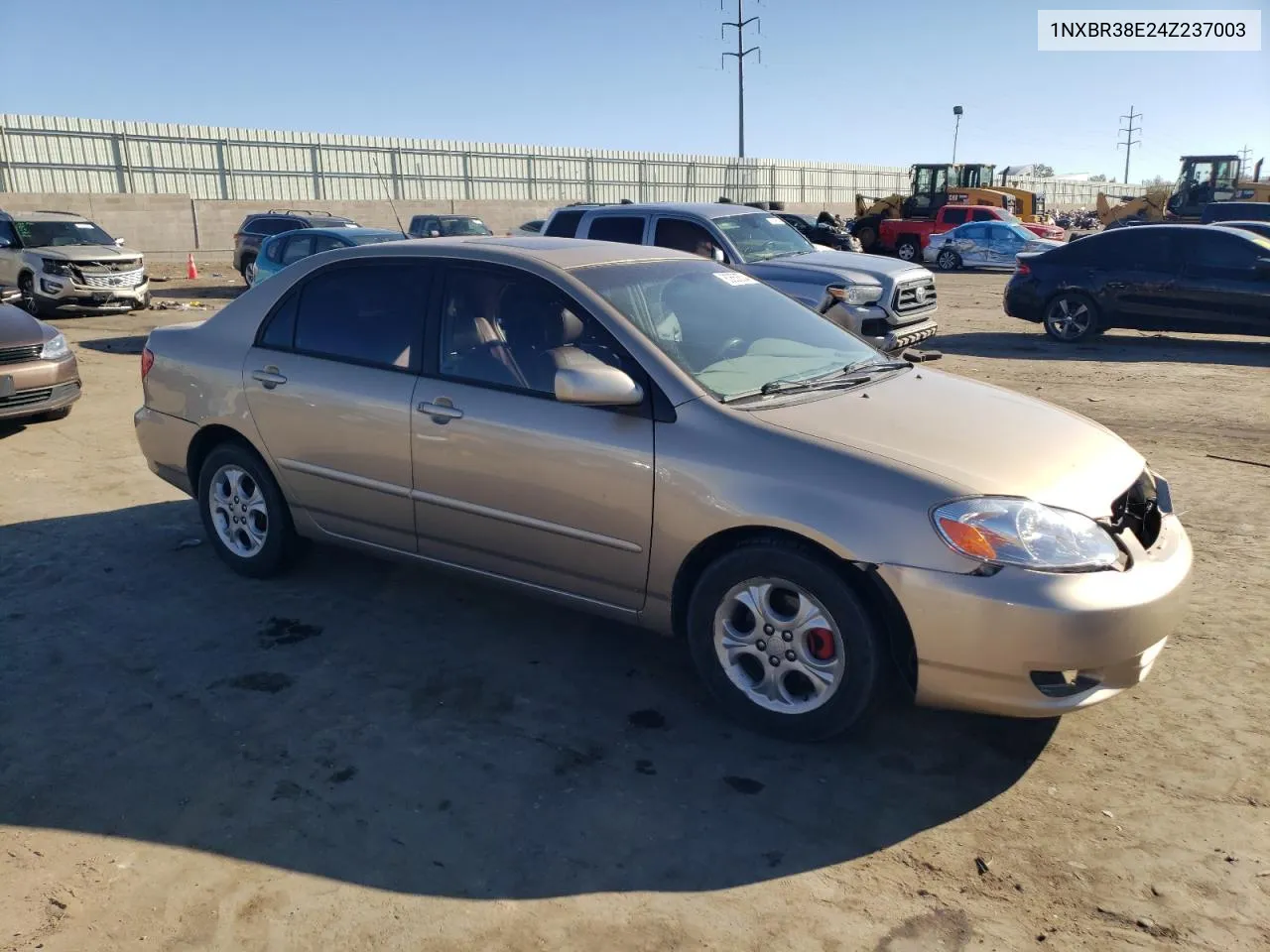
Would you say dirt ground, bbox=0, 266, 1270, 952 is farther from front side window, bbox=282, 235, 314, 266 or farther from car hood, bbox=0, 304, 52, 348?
front side window, bbox=282, 235, 314, 266

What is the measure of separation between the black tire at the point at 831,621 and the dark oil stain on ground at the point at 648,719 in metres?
0.24

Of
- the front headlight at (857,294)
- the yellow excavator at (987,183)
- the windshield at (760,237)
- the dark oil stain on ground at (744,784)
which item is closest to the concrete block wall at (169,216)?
the yellow excavator at (987,183)

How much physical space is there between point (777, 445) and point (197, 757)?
2.30 meters

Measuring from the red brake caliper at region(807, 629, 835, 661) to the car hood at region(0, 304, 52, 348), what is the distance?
745 cm

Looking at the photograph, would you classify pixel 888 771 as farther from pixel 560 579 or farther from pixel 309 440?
pixel 309 440

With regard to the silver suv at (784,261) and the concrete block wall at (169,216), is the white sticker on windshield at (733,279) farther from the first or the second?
the concrete block wall at (169,216)

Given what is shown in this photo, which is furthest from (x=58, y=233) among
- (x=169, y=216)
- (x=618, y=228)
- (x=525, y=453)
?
(x=169, y=216)

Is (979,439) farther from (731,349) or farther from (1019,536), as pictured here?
(731,349)

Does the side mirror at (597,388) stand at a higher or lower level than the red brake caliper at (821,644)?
higher

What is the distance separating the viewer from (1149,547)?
3551 millimetres

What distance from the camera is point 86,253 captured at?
54.2 feet

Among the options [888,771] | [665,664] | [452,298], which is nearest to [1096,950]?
[888,771]

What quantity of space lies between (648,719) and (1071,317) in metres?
12.4

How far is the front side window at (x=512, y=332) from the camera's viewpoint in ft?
13.4
